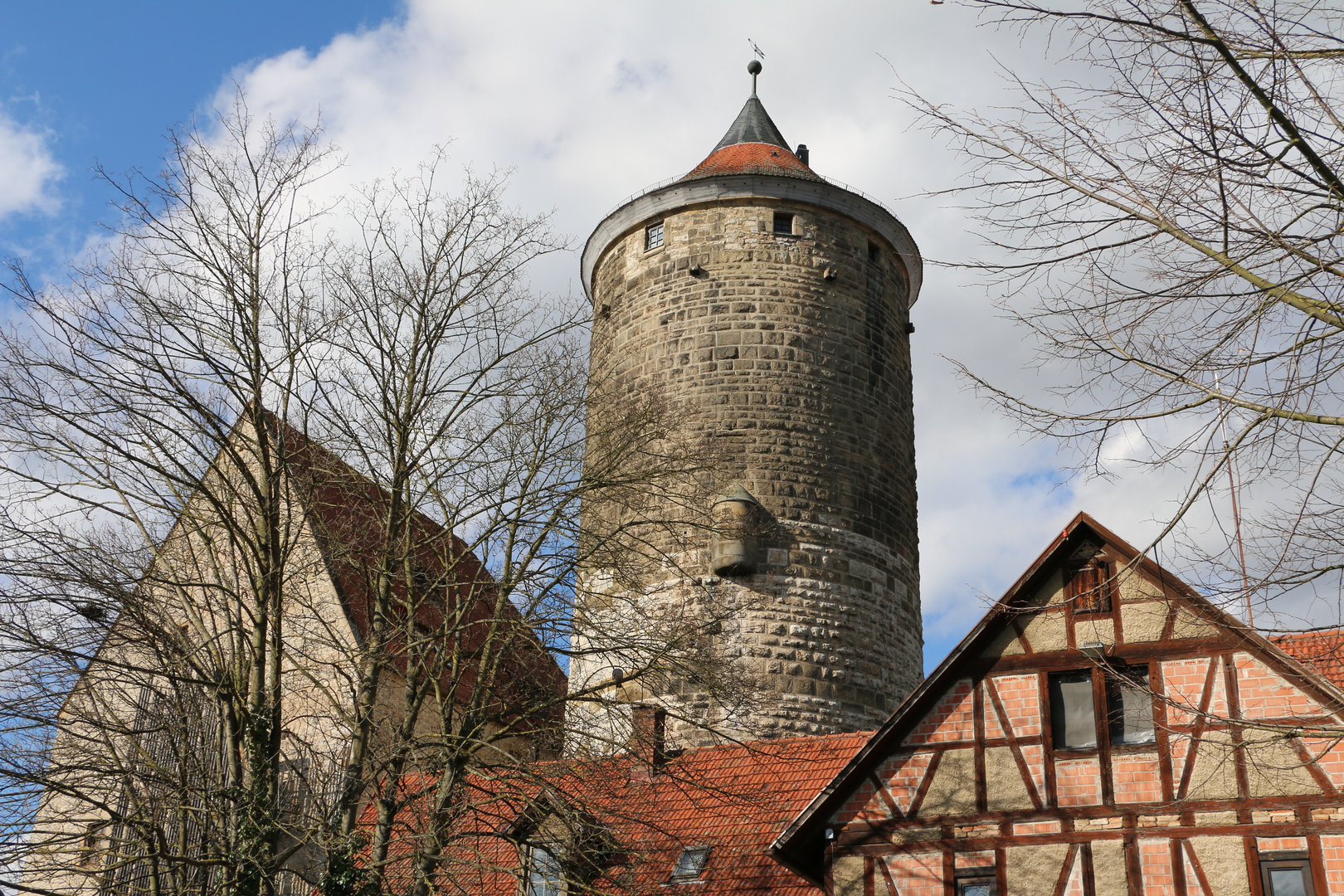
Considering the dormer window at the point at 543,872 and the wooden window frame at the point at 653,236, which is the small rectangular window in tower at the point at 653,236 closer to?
the wooden window frame at the point at 653,236

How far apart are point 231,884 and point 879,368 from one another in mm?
10689

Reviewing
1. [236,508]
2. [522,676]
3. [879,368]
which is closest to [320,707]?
[236,508]

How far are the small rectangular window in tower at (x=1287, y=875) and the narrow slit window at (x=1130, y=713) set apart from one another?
1107 mm

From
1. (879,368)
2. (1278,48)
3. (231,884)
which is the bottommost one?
(231,884)

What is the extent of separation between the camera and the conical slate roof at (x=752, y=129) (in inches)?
755

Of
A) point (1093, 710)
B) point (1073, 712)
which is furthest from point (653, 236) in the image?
point (1093, 710)

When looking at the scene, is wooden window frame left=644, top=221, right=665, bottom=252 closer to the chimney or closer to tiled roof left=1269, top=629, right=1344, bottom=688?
the chimney

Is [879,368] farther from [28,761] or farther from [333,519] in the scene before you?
[28,761]

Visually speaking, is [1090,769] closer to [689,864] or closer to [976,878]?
[976,878]

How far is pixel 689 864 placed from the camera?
455 inches

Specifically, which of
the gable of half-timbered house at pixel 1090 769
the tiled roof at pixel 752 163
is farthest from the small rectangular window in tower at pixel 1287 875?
the tiled roof at pixel 752 163

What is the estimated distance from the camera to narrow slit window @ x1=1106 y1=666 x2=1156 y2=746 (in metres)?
9.52

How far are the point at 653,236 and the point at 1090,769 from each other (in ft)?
32.9

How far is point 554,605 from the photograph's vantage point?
10.8m
